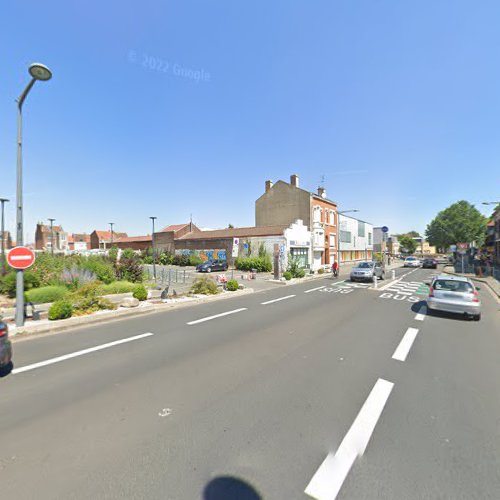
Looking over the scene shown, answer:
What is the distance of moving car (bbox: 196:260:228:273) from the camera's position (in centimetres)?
2622

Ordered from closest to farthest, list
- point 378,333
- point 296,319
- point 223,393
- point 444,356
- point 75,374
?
1. point 223,393
2. point 75,374
3. point 444,356
4. point 378,333
5. point 296,319

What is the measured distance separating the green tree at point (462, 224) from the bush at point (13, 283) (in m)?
60.8

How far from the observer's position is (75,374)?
4.55 metres

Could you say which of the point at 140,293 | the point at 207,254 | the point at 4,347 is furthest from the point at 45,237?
the point at 4,347

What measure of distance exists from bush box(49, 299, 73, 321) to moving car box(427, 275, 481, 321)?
11789mm

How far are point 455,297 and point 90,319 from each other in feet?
38.8

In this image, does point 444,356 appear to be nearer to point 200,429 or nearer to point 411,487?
point 411,487

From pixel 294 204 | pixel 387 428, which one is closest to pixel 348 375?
pixel 387 428

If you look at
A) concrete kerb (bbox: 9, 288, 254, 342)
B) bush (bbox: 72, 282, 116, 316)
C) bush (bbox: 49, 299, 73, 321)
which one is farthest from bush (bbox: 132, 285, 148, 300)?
bush (bbox: 49, 299, 73, 321)

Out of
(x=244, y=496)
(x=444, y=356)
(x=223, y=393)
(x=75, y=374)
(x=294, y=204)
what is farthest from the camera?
(x=294, y=204)

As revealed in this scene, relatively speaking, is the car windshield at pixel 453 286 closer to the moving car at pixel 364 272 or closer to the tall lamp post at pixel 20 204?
the moving car at pixel 364 272

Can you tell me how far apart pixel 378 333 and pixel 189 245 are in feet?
100

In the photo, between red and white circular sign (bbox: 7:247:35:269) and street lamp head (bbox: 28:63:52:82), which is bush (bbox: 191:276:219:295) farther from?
street lamp head (bbox: 28:63:52:82)

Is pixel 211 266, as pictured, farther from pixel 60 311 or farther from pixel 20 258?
pixel 20 258
